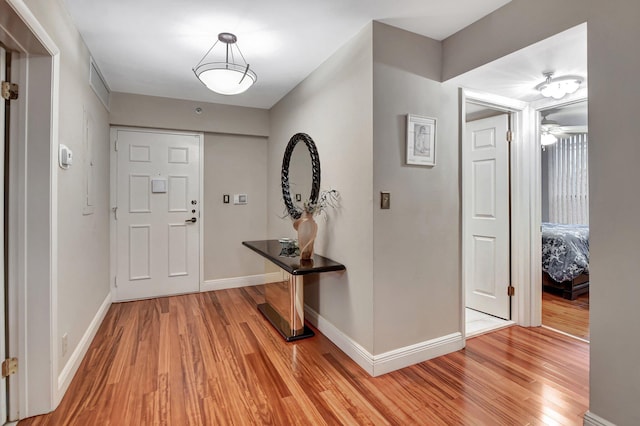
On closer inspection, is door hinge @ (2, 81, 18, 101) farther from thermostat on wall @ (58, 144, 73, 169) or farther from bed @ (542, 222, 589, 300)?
bed @ (542, 222, 589, 300)

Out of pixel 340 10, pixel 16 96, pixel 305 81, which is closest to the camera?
pixel 16 96

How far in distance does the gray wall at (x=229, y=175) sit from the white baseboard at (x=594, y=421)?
3567mm

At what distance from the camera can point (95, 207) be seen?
115 inches

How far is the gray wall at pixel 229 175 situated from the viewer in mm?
3992

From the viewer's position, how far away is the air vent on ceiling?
2.70 metres

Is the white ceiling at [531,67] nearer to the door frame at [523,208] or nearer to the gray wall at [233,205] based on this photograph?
the door frame at [523,208]

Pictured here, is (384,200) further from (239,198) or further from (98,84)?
(98,84)

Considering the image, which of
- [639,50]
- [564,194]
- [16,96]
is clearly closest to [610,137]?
[639,50]

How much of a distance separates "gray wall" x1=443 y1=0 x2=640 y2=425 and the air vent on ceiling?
3.34 m

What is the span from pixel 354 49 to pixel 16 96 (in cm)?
204

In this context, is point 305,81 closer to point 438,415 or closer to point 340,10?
point 340,10

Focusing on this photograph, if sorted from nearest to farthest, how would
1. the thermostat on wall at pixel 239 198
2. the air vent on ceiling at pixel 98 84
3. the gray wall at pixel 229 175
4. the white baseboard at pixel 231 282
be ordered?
1. the air vent on ceiling at pixel 98 84
2. the gray wall at pixel 229 175
3. the white baseboard at pixel 231 282
4. the thermostat on wall at pixel 239 198

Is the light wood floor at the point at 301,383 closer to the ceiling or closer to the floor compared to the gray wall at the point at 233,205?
closer to the floor

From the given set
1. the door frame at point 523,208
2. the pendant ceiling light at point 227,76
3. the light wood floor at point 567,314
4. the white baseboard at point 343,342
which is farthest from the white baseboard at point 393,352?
the pendant ceiling light at point 227,76
